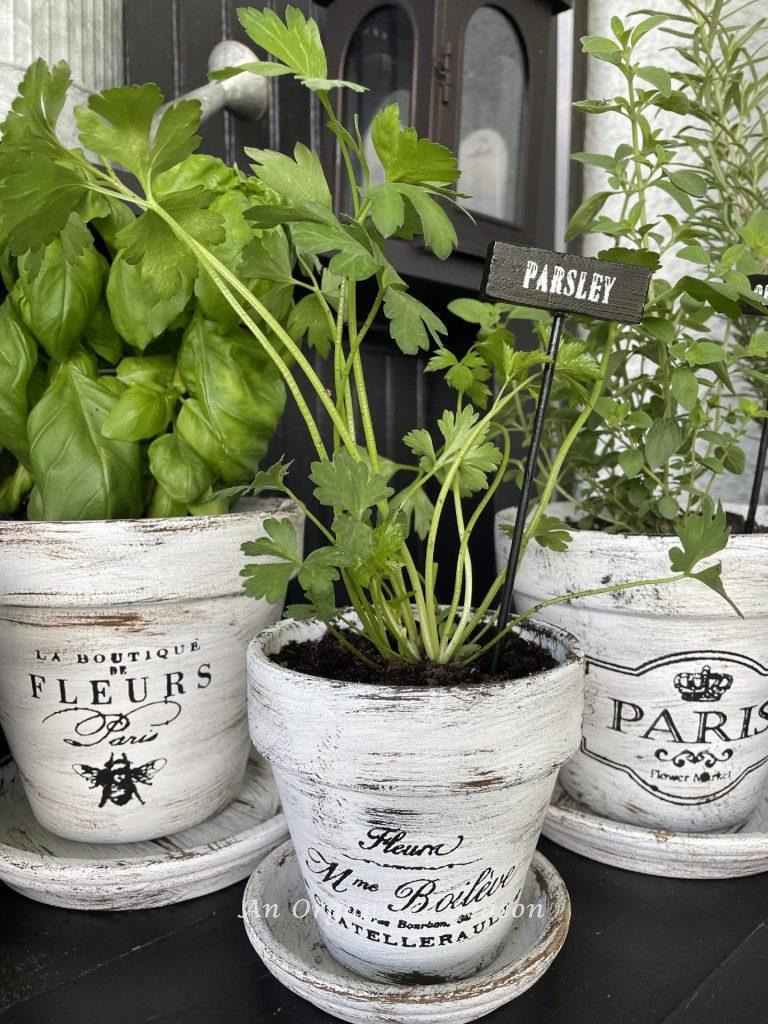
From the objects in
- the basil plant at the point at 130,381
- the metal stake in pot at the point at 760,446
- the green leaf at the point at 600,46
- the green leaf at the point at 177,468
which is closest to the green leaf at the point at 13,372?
the basil plant at the point at 130,381

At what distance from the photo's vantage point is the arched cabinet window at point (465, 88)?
3.18ft

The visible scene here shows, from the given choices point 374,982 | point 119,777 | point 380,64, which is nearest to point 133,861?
point 119,777

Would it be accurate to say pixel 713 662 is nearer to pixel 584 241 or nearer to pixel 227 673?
pixel 227 673

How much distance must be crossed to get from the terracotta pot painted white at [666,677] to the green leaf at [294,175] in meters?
0.37

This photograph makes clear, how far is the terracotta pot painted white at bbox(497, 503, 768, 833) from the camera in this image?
0.69 meters

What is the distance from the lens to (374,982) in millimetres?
567

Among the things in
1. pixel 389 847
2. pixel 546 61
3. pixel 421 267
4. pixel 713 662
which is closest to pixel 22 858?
pixel 389 847

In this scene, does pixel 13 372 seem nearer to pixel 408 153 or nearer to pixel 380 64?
pixel 408 153

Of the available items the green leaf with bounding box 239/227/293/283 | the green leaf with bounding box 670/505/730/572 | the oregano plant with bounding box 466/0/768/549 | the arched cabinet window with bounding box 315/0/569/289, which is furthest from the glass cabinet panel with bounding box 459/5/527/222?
the green leaf with bounding box 670/505/730/572

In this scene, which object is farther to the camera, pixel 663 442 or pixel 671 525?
pixel 671 525

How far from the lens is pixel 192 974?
23.9 inches

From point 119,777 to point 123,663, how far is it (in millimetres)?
108

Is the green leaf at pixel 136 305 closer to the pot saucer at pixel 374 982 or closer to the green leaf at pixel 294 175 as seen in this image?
the green leaf at pixel 294 175

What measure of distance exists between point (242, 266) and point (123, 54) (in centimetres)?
66
